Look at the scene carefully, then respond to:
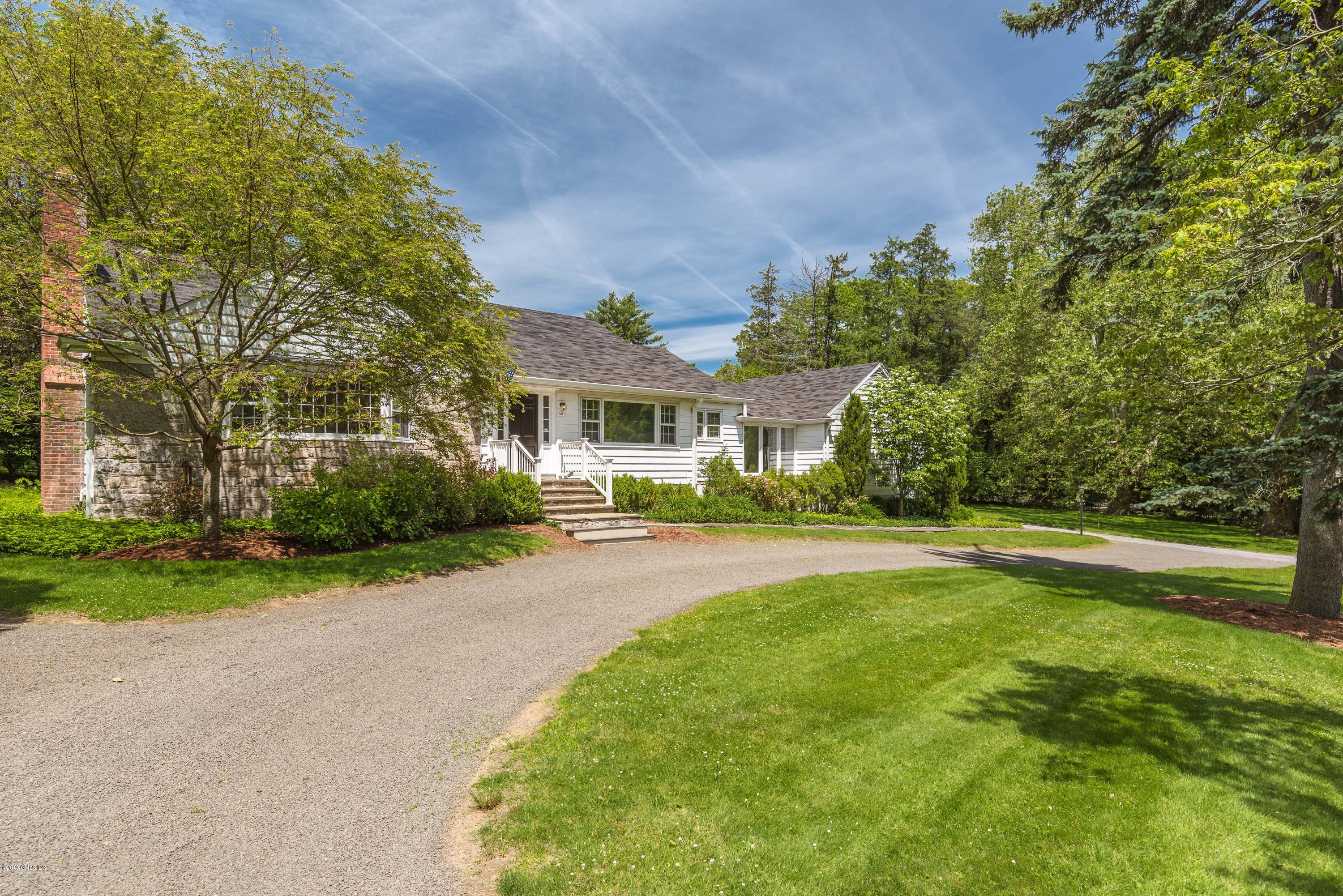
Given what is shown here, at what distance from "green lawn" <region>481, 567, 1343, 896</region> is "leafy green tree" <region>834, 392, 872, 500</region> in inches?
588

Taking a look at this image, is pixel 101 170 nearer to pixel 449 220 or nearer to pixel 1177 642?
pixel 449 220

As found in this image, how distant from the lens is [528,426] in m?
17.6

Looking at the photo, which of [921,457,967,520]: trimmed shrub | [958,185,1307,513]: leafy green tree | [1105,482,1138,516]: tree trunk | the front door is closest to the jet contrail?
the front door

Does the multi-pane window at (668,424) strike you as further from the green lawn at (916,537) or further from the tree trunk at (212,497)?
the tree trunk at (212,497)

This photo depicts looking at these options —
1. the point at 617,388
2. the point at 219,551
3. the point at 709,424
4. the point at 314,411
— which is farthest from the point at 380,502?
the point at 709,424

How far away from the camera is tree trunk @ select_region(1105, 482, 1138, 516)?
26.4 metres

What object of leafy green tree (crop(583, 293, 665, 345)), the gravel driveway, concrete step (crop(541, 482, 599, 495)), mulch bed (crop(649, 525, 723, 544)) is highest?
leafy green tree (crop(583, 293, 665, 345))

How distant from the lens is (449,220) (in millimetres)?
9711

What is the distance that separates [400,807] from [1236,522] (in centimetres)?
3197

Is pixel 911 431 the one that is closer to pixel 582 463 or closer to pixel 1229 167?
pixel 582 463

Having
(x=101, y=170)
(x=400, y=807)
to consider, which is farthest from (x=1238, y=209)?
(x=101, y=170)

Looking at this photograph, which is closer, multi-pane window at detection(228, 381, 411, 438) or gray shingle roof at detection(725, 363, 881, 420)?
multi-pane window at detection(228, 381, 411, 438)

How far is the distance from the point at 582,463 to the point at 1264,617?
13.5 m

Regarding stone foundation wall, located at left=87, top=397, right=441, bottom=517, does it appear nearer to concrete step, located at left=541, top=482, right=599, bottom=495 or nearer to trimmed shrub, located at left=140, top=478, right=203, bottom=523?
trimmed shrub, located at left=140, top=478, right=203, bottom=523
